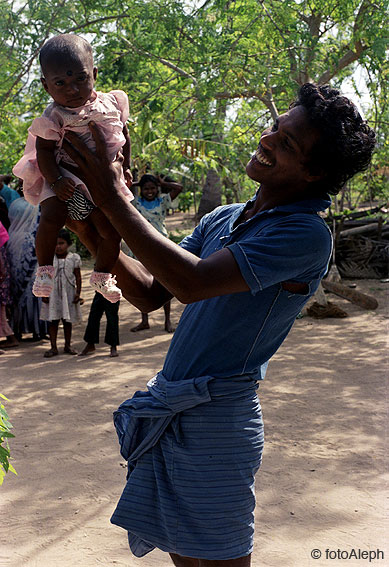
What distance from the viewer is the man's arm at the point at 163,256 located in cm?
151

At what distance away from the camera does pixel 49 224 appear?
76.9 inches

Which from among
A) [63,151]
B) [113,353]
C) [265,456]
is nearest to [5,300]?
[113,353]

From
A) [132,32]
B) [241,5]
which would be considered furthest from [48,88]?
[132,32]

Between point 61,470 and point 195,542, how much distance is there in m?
2.48

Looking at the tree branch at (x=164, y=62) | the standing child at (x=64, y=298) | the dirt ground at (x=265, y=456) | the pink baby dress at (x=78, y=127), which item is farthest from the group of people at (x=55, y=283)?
the pink baby dress at (x=78, y=127)

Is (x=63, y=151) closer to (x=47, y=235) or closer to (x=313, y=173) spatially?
(x=47, y=235)

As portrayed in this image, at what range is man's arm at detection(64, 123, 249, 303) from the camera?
1.51m

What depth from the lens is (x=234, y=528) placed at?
1.77 meters

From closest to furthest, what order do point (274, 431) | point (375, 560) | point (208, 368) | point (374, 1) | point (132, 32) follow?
point (208, 368)
point (375, 560)
point (274, 431)
point (374, 1)
point (132, 32)

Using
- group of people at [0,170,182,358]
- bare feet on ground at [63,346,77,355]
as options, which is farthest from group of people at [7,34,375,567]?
bare feet on ground at [63,346,77,355]

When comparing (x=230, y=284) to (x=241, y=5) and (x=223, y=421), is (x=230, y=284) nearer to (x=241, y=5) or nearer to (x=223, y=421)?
(x=223, y=421)

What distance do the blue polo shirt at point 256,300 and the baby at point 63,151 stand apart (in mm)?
283

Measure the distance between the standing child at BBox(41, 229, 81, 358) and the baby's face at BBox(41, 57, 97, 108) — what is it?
529 centimetres

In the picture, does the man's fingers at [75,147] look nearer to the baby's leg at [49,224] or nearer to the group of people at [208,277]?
the group of people at [208,277]
